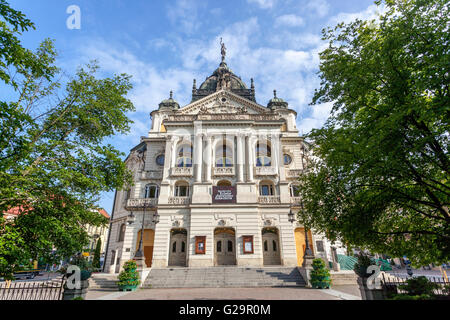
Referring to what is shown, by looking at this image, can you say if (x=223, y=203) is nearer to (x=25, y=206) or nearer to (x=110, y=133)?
(x=110, y=133)

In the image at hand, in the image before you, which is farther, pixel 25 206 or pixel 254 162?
pixel 254 162

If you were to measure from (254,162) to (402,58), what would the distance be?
806 inches

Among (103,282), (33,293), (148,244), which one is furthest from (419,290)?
(148,244)

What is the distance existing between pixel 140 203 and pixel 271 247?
16500 millimetres

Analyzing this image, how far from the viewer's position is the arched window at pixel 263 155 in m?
29.3

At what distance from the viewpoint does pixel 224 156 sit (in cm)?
2988

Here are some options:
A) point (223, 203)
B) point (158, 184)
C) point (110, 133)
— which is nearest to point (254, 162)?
point (223, 203)

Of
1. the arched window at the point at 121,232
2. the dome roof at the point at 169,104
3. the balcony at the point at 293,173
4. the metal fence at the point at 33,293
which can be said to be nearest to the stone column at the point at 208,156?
the balcony at the point at 293,173

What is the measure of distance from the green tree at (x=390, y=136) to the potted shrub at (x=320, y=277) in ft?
24.4

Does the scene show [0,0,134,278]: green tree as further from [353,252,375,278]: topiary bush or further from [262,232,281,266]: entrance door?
[262,232,281,266]: entrance door

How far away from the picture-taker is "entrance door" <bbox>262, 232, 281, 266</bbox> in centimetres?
2553

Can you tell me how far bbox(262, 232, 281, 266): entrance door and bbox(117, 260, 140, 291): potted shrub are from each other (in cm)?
1399

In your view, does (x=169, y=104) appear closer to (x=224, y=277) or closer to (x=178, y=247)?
(x=178, y=247)

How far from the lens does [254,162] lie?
28203 mm
